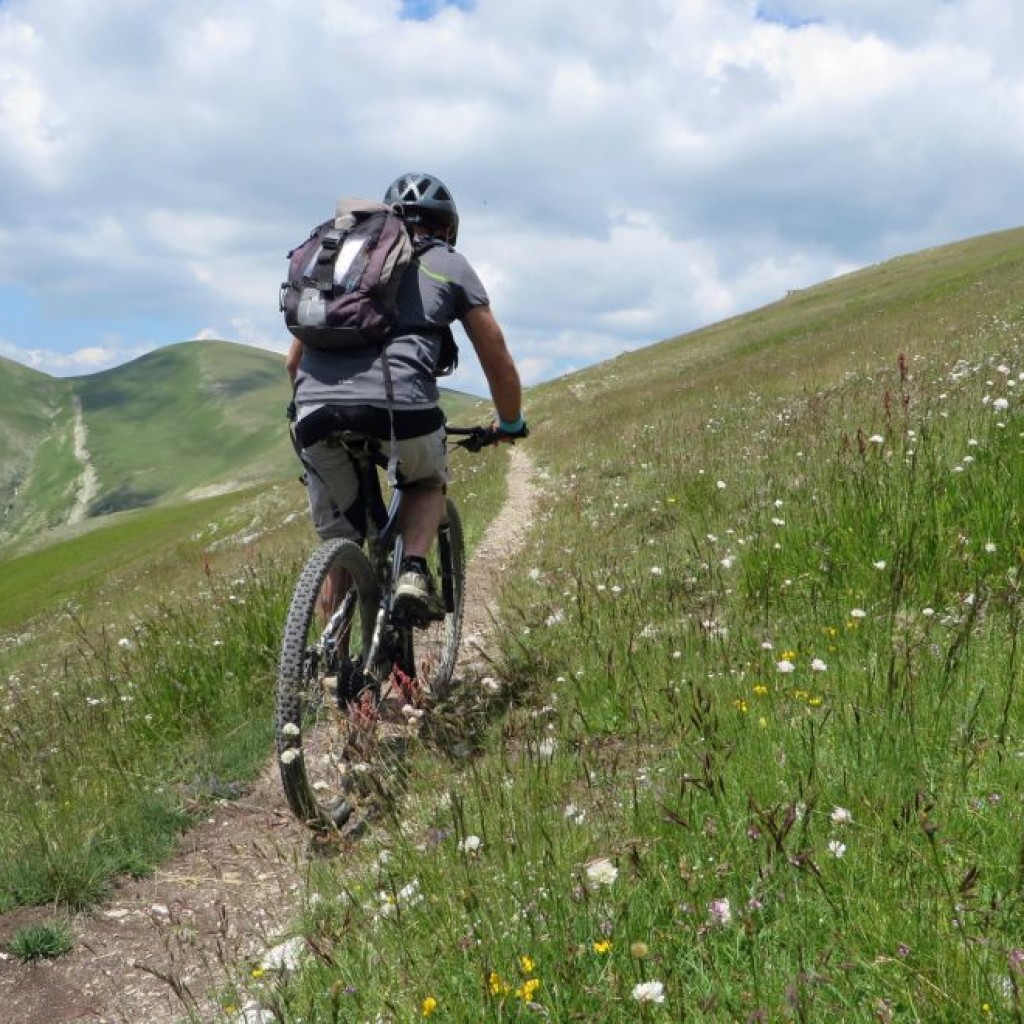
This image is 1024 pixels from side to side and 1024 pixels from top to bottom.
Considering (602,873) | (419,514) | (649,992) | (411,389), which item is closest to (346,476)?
(419,514)

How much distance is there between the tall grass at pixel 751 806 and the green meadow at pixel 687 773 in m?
0.02

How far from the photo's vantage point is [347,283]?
543cm

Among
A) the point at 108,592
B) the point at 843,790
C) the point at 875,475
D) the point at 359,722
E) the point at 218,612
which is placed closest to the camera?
the point at 843,790

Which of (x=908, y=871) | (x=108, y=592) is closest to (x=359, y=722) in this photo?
(x=908, y=871)

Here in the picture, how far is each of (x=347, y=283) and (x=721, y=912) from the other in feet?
13.3

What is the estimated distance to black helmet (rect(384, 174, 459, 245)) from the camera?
6146 mm

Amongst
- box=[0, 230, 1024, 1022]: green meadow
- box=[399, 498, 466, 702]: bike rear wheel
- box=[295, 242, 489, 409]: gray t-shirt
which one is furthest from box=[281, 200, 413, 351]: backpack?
box=[0, 230, 1024, 1022]: green meadow

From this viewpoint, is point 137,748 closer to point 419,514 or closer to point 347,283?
point 419,514

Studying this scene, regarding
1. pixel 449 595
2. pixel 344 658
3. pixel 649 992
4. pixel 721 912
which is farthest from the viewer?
pixel 449 595

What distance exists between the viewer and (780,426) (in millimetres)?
13711

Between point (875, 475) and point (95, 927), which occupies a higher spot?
point (875, 475)

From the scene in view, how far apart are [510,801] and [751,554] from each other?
3552mm

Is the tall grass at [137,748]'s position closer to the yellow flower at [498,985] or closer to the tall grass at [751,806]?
the tall grass at [751,806]

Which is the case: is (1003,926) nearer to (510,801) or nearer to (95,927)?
(510,801)
